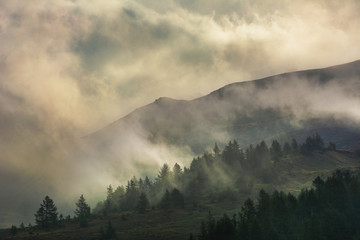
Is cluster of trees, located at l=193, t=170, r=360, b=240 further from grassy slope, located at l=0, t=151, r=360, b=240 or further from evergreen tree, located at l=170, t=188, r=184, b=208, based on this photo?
evergreen tree, located at l=170, t=188, r=184, b=208

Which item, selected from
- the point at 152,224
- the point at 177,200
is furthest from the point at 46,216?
the point at 177,200

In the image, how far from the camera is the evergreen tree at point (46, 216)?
488 ft

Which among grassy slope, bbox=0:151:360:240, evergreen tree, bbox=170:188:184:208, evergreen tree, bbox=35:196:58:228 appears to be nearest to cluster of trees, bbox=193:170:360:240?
grassy slope, bbox=0:151:360:240

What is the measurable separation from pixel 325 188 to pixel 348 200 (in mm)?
6132

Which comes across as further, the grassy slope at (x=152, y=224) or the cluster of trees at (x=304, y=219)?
the grassy slope at (x=152, y=224)

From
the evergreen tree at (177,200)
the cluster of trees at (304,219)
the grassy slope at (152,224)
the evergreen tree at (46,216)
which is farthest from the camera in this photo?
the evergreen tree at (177,200)

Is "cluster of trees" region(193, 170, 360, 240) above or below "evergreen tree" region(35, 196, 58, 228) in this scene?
below

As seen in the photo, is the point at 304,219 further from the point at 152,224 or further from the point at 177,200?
the point at 177,200

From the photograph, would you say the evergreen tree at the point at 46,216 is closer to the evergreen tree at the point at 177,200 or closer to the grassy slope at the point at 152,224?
the grassy slope at the point at 152,224

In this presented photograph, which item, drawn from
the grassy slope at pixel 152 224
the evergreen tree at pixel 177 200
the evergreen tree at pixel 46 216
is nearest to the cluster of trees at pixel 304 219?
the grassy slope at pixel 152 224

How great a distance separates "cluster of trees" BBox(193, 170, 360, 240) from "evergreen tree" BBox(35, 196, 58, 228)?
94269 mm

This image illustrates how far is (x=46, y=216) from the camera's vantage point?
151250 millimetres

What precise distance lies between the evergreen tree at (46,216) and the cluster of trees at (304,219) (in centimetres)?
9427

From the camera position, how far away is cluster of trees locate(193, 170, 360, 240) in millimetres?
73062
